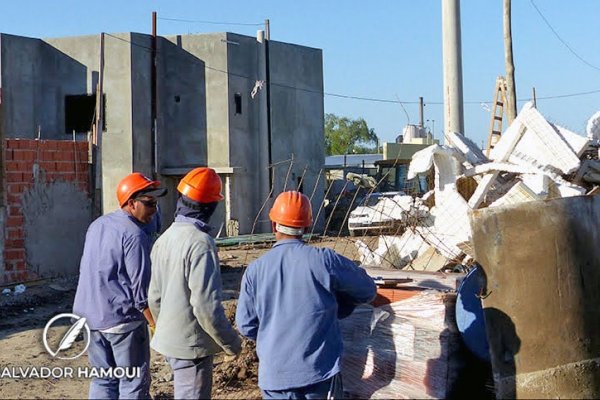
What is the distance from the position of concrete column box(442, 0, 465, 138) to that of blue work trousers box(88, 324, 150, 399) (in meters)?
11.7

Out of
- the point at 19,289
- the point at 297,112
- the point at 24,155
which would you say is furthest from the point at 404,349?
the point at 297,112

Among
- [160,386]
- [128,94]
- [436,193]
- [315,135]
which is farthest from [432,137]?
[160,386]

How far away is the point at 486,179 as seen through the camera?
356 inches

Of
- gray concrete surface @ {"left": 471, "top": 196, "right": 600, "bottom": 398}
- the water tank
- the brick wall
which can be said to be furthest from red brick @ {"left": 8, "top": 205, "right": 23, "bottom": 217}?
the water tank

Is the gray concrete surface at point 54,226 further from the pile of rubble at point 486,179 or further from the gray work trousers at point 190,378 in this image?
the gray work trousers at point 190,378

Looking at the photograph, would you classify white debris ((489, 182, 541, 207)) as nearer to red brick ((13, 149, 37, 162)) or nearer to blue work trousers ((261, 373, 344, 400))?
blue work trousers ((261, 373, 344, 400))

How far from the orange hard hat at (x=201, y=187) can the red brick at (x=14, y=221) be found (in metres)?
6.69

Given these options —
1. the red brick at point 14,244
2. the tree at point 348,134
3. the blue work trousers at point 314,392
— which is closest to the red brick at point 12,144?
the red brick at point 14,244

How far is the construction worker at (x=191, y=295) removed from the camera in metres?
3.86

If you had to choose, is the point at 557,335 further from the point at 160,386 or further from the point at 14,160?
the point at 14,160

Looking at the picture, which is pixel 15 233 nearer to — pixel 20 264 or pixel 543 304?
pixel 20 264

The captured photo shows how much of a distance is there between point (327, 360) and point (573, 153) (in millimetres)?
6319

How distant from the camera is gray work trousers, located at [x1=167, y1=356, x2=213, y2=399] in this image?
405 centimetres

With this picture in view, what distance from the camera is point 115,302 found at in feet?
14.6
